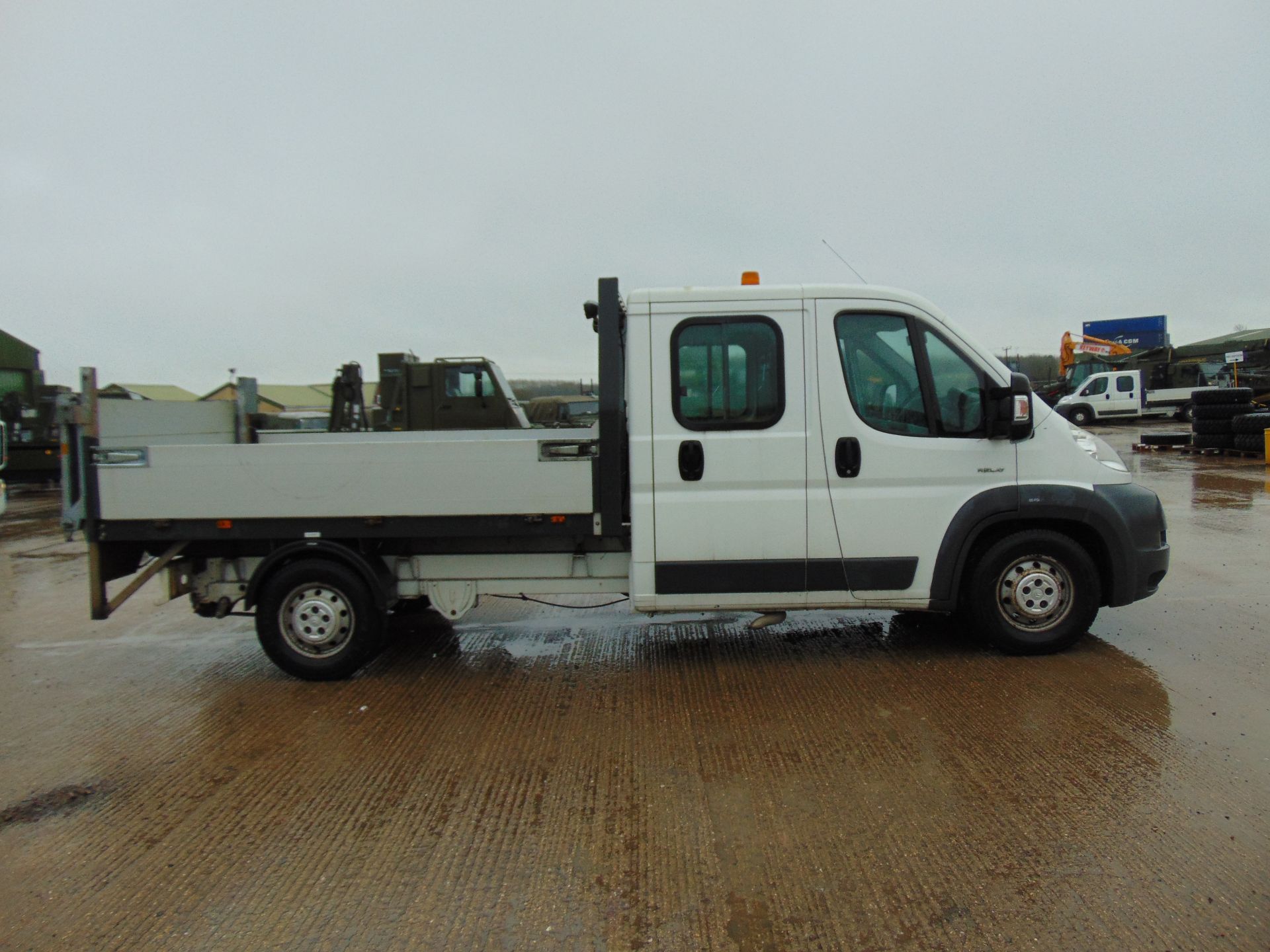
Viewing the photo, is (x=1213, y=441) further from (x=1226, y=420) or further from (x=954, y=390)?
(x=954, y=390)

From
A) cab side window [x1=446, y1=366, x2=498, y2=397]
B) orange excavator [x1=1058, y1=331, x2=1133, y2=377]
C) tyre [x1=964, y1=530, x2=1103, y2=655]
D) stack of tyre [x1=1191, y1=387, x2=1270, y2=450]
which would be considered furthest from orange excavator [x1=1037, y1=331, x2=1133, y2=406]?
tyre [x1=964, y1=530, x2=1103, y2=655]

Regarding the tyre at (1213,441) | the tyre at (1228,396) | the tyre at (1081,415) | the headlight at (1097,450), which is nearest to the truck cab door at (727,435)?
the headlight at (1097,450)

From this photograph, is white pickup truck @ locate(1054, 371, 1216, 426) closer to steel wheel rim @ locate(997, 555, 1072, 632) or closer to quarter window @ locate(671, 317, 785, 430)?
steel wheel rim @ locate(997, 555, 1072, 632)

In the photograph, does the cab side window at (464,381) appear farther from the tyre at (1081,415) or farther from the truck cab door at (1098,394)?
the truck cab door at (1098,394)

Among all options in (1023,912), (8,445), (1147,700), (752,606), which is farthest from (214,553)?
(8,445)

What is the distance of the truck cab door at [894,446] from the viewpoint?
16.0 ft

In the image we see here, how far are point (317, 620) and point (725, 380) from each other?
2.96 m

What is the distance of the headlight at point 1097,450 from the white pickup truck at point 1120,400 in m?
29.9

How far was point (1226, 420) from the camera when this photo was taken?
18250 millimetres

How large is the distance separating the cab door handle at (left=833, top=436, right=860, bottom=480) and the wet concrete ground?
4.19ft

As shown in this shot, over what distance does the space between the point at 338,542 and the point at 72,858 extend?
84.5 inches

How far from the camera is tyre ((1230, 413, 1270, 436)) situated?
16788 mm

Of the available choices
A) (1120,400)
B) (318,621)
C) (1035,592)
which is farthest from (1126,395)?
(318,621)

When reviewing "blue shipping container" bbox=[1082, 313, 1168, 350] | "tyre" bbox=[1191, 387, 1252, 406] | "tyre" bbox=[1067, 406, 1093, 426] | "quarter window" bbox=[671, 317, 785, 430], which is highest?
"blue shipping container" bbox=[1082, 313, 1168, 350]
